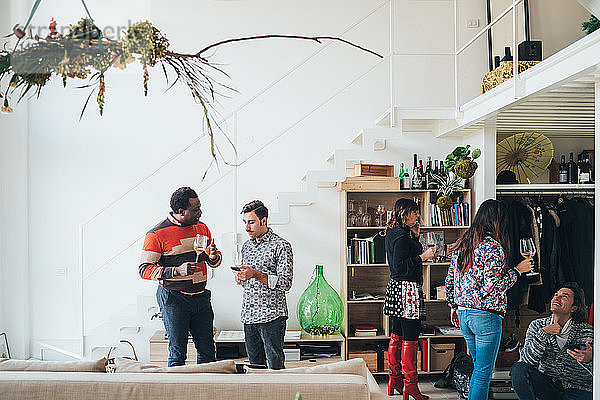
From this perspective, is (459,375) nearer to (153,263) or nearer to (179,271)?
(179,271)

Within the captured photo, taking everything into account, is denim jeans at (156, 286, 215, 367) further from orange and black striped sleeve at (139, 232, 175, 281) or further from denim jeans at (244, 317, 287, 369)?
denim jeans at (244, 317, 287, 369)

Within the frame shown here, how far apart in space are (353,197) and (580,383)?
2.81m

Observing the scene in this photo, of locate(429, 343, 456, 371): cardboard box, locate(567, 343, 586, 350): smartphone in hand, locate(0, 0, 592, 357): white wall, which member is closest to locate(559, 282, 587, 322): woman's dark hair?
locate(567, 343, 586, 350): smartphone in hand

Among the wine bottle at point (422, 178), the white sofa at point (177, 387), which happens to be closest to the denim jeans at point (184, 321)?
the white sofa at point (177, 387)

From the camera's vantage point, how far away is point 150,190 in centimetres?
633

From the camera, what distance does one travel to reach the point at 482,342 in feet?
14.7

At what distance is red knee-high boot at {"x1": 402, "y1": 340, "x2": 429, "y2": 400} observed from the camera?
16.6ft

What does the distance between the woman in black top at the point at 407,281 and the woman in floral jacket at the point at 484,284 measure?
0.48 metres

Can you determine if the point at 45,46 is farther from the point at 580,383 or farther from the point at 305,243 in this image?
the point at 305,243

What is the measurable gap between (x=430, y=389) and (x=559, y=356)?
1757 millimetres

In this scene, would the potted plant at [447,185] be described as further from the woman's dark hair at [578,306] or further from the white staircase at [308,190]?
the woman's dark hair at [578,306]

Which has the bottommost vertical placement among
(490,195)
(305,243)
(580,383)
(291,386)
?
(580,383)

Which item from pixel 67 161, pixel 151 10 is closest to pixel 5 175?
pixel 67 161

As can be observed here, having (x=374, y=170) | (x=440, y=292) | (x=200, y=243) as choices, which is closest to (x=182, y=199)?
(x=200, y=243)
